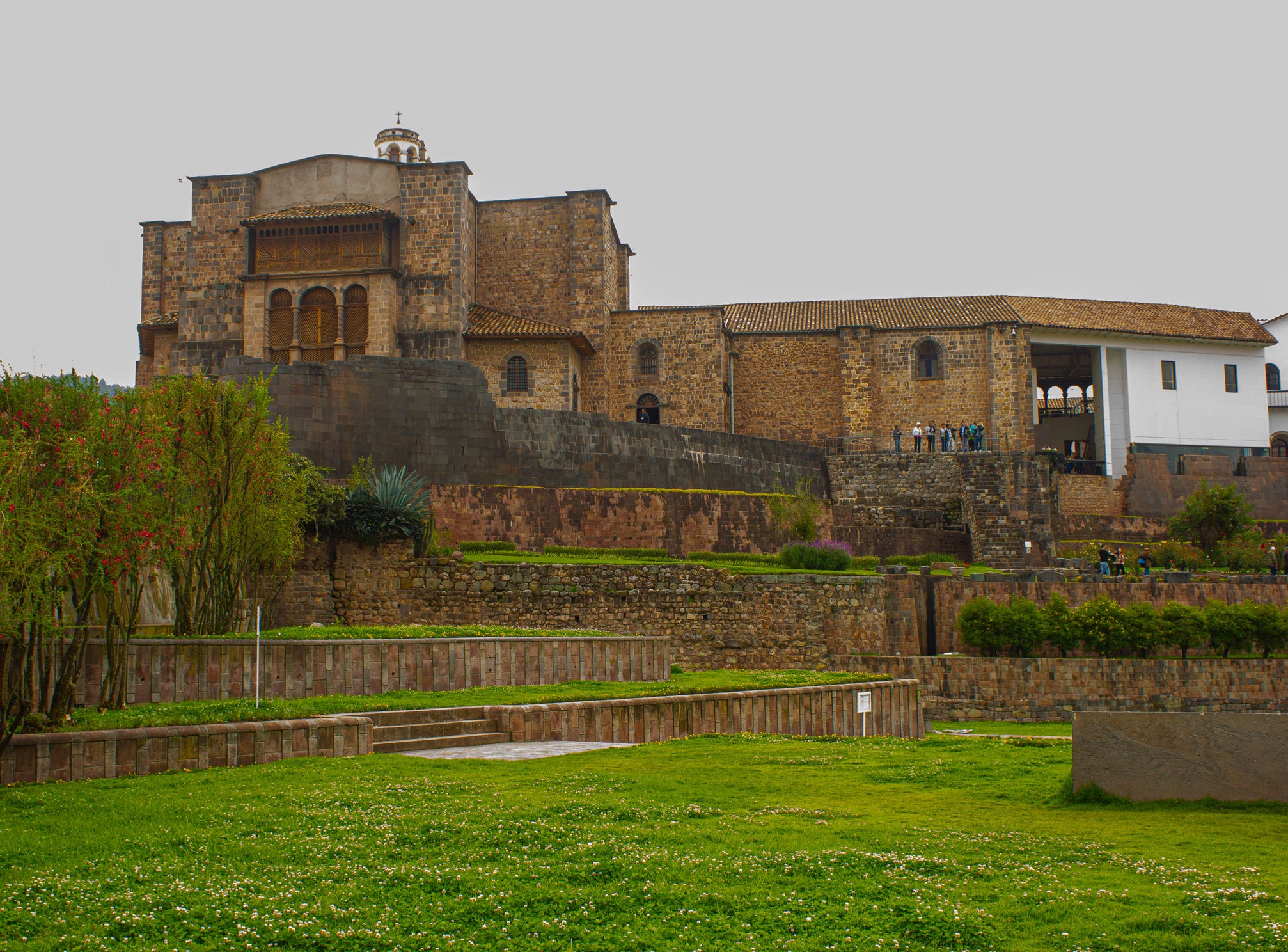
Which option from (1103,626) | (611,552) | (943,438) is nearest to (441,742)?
(611,552)

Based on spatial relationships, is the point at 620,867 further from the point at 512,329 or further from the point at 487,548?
the point at 512,329

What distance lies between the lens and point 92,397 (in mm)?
12289

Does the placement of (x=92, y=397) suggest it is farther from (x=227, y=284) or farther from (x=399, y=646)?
(x=227, y=284)

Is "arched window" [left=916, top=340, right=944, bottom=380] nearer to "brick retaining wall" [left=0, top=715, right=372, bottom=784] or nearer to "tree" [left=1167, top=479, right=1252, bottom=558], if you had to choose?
"tree" [left=1167, top=479, right=1252, bottom=558]

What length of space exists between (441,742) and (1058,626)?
58.2 ft

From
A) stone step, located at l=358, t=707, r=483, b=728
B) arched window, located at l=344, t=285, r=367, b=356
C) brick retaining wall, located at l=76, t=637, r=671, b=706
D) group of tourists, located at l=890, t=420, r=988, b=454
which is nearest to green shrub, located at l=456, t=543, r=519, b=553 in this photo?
brick retaining wall, located at l=76, t=637, r=671, b=706

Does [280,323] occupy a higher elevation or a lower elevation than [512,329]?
higher

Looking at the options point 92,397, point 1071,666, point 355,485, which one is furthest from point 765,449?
point 92,397

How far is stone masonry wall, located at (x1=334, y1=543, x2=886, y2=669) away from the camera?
23.3 metres

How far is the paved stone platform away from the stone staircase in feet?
0.33

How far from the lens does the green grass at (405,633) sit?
16.7 m

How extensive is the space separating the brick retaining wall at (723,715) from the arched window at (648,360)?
2771 cm

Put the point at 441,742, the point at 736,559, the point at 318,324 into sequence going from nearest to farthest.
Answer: the point at 441,742 → the point at 736,559 → the point at 318,324

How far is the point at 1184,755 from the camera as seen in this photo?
847 centimetres
